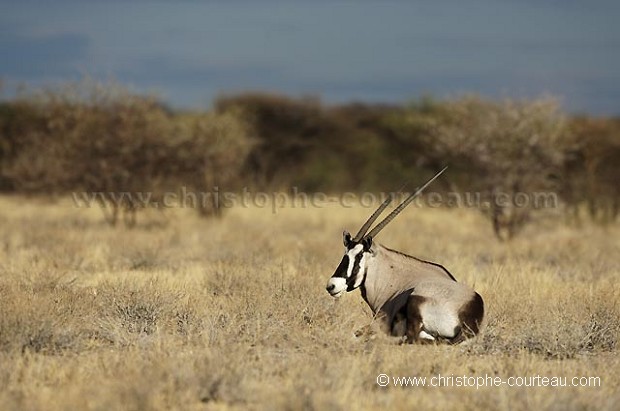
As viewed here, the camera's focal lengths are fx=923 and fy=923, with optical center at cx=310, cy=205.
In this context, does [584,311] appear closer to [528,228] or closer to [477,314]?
[477,314]

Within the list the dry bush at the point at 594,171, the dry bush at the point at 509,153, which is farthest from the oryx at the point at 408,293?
the dry bush at the point at 594,171

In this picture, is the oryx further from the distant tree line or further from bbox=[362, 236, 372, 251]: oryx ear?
the distant tree line

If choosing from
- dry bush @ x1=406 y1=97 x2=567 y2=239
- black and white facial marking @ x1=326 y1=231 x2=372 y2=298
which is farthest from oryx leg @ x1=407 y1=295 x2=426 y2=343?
dry bush @ x1=406 y1=97 x2=567 y2=239

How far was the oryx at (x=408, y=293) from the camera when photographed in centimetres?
761

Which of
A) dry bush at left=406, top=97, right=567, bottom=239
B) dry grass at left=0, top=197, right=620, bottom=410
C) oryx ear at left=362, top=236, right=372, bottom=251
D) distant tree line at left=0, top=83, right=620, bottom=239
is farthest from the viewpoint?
distant tree line at left=0, top=83, right=620, bottom=239

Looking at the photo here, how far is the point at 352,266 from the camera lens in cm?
832

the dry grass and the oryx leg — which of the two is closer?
the dry grass

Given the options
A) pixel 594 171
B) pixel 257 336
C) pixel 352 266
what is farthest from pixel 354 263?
pixel 594 171

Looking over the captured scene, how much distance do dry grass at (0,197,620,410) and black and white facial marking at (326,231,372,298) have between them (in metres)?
0.30

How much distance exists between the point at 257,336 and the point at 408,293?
1.39m

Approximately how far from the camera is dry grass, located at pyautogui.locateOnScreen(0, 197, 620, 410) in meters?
5.87

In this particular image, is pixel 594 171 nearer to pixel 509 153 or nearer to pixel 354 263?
pixel 509 153

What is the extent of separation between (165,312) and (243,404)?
9.08 ft

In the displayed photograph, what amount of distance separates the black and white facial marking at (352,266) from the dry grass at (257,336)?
0.99 feet
